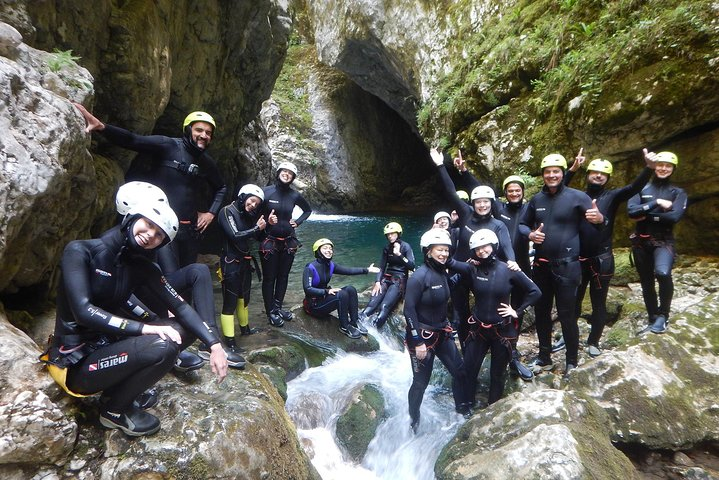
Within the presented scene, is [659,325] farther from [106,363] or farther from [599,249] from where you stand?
[106,363]

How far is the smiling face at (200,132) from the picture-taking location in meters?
5.36

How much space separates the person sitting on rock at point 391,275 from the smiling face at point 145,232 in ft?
19.2

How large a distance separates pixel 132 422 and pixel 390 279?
6.30 m

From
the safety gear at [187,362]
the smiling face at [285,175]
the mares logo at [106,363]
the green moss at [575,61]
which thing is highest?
the green moss at [575,61]

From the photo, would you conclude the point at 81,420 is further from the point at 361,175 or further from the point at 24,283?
the point at 361,175

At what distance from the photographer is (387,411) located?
20.1 ft

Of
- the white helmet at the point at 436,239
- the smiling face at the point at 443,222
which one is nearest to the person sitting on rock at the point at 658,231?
the white helmet at the point at 436,239

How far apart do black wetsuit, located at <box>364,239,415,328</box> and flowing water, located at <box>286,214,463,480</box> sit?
1.60ft

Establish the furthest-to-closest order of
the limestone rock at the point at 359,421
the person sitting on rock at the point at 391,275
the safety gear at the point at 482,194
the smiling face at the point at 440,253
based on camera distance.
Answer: the person sitting on rock at the point at 391,275, the safety gear at the point at 482,194, the limestone rock at the point at 359,421, the smiling face at the point at 440,253

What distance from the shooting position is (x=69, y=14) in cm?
549

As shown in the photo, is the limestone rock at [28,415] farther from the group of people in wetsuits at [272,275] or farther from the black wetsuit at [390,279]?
the black wetsuit at [390,279]

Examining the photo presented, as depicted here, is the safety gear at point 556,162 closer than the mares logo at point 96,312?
No

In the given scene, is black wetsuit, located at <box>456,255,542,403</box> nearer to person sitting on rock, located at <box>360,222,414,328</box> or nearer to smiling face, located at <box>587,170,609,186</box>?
smiling face, located at <box>587,170,609,186</box>

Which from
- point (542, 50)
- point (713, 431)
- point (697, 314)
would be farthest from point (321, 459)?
point (542, 50)
